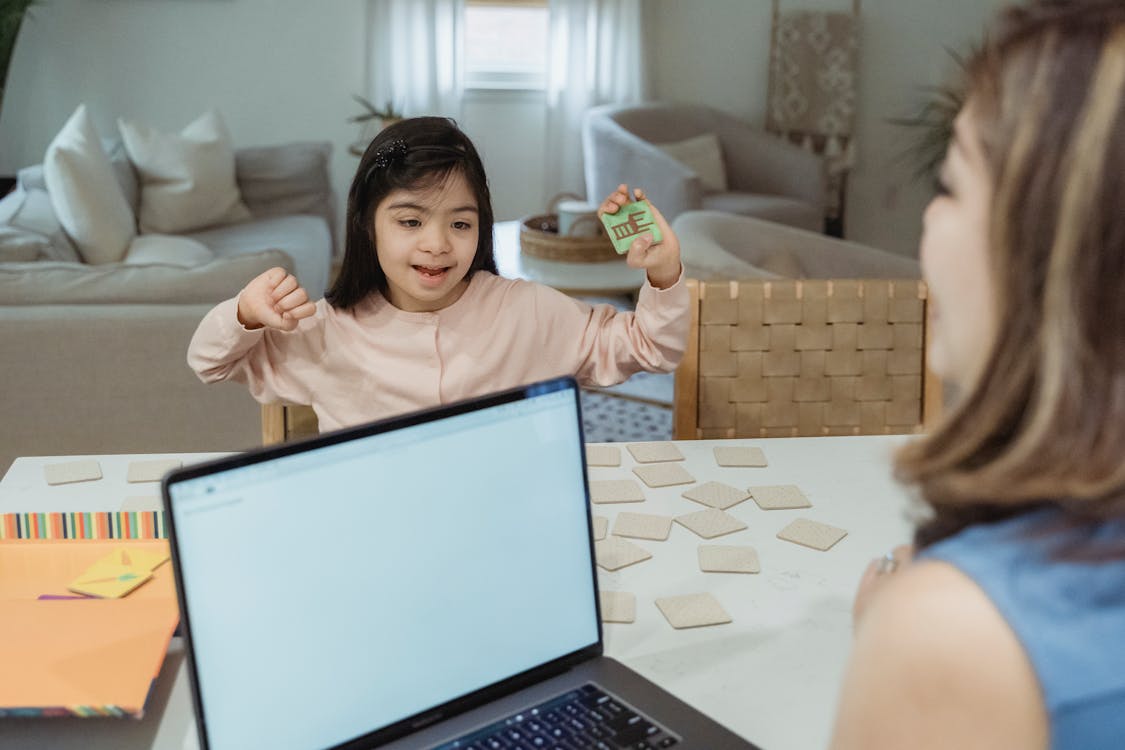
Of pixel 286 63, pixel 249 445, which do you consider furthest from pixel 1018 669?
pixel 286 63

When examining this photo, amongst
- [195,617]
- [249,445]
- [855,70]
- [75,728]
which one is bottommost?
[249,445]

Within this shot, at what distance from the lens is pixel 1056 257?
0.52 meters

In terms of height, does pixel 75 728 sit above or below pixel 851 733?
below

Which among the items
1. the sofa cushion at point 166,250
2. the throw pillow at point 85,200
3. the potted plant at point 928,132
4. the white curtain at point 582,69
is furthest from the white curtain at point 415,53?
the potted plant at point 928,132

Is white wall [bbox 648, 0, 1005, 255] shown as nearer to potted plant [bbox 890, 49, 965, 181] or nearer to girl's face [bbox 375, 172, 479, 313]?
potted plant [bbox 890, 49, 965, 181]

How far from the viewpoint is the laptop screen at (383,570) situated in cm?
78

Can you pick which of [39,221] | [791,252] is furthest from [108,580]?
[39,221]

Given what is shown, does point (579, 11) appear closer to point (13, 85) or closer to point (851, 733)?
point (13, 85)

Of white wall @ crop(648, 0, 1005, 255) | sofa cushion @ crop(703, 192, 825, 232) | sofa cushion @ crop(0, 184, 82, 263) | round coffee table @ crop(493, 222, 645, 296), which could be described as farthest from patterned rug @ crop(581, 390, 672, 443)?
white wall @ crop(648, 0, 1005, 255)

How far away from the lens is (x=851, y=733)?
0.59m

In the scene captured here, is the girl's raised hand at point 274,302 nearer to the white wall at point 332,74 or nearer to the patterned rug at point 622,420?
the patterned rug at point 622,420

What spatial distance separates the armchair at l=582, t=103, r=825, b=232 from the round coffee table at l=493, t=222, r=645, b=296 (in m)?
1.26

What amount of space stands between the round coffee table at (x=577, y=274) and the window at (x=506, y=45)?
228 cm

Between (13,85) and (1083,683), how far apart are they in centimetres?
539
